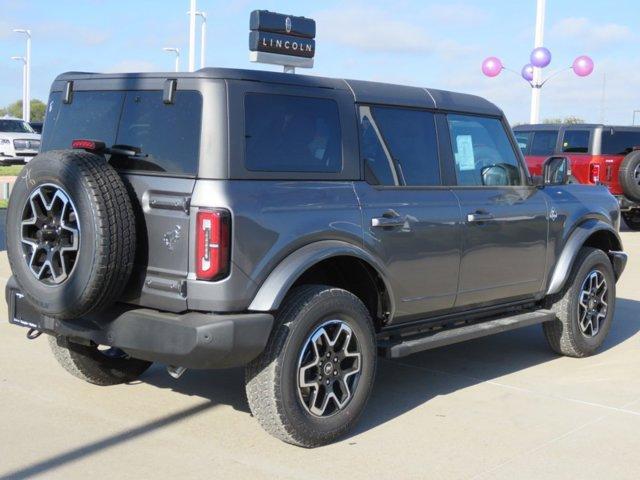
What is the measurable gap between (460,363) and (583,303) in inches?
42.2

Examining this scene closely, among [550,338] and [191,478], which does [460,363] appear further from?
[191,478]

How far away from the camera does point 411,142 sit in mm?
5453

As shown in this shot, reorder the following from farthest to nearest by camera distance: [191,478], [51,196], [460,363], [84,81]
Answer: [460,363] < [84,81] < [51,196] < [191,478]

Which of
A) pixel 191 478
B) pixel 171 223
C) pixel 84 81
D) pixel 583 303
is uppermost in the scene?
pixel 84 81

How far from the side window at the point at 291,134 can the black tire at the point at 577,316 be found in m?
2.51

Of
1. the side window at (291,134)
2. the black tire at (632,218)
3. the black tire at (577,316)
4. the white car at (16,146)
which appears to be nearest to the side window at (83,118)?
the side window at (291,134)

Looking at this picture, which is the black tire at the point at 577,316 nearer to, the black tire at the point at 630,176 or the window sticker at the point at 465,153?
the window sticker at the point at 465,153

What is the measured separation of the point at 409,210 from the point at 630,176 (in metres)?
11.8

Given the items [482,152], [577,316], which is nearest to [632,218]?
[577,316]

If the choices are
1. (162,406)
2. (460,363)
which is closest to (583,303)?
(460,363)

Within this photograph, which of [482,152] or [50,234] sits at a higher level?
[482,152]

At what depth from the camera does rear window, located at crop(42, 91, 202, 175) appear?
4.43m

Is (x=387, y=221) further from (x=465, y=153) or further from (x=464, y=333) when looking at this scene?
(x=465, y=153)

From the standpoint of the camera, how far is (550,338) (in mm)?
6699
